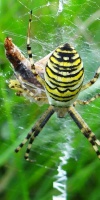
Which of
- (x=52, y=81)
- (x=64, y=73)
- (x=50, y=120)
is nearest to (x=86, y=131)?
(x=50, y=120)

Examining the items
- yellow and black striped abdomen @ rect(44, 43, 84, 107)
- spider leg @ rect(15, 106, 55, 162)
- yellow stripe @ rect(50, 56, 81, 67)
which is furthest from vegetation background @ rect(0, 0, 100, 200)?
yellow stripe @ rect(50, 56, 81, 67)

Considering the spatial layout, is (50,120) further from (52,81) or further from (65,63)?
(65,63)

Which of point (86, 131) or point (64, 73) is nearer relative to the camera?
point (64, 73)

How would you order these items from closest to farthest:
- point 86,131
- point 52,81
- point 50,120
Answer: point 52,81, point 86,131, point 50,120

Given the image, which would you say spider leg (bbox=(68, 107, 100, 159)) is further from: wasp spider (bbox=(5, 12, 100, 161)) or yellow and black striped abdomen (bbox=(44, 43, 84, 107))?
yellow and black striped abdomen (bbox=(44, 43, 84, 107))

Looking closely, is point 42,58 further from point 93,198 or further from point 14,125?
point 93,198

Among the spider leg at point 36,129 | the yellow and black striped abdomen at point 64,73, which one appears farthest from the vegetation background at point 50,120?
the yellow and black striped abdomen at point 64,73

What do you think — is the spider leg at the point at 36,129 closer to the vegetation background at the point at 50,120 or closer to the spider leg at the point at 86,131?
the vegetation background at the point at 50,120
